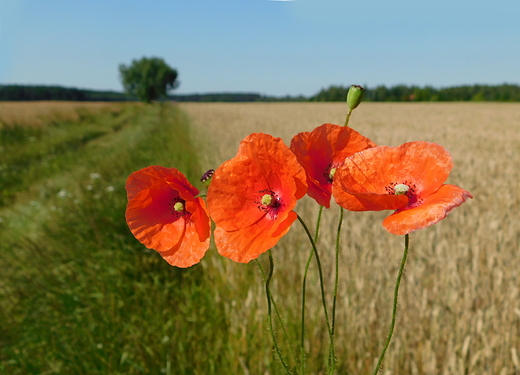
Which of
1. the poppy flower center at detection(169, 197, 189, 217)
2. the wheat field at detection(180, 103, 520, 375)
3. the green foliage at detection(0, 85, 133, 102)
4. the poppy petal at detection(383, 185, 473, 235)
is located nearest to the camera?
the poppy petal at detection(383, 185, 473, 235)

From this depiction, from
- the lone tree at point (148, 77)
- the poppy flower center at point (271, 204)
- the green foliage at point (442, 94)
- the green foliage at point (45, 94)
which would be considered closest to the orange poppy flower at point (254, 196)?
the poppy flower center at point (271, 204)

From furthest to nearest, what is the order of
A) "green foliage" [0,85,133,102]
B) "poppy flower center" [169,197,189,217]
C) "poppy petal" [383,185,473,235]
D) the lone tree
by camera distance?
the lone tree, "green foliage" [0,85,133,102], "poppy flower center" [169,197,189,217], "poppy petal" [383,185,473,235]

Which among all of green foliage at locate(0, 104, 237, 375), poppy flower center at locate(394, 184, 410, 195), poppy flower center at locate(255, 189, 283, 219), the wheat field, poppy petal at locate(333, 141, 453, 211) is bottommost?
green foliage at locate(0, 104, 237, 375)

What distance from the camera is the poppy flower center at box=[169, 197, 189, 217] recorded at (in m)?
0.64

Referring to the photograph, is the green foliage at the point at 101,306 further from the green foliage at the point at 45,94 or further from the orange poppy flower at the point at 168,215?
the green foliage at the point at 45,94

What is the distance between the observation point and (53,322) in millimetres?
2578

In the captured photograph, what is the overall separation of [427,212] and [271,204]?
21 centimetres

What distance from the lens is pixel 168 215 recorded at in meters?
0.67

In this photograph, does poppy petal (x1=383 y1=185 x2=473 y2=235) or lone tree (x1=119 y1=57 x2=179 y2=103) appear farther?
lone tree (x1=119 y1=57 x2=179 y2=103)

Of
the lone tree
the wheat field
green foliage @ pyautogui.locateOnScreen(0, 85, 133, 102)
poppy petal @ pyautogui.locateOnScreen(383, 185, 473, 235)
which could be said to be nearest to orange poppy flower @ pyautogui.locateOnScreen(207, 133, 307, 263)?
poppy petal @ pyautogui.locateOnScreen(383, 185, 473, 235)

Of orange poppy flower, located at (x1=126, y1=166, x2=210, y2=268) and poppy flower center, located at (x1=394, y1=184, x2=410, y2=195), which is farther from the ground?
poppy flower center, located at (x1=394, y1=184, x2=410, y2=195)

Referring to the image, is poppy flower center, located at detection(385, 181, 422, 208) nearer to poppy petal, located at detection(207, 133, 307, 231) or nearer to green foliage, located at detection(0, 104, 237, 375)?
poppy petal, located at detection(207, 133, 307, 231)

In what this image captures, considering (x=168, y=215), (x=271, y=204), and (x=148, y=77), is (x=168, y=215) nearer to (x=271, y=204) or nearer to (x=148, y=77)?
(x=271, y=204)

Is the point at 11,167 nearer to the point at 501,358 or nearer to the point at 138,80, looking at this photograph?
the point at 501,358
